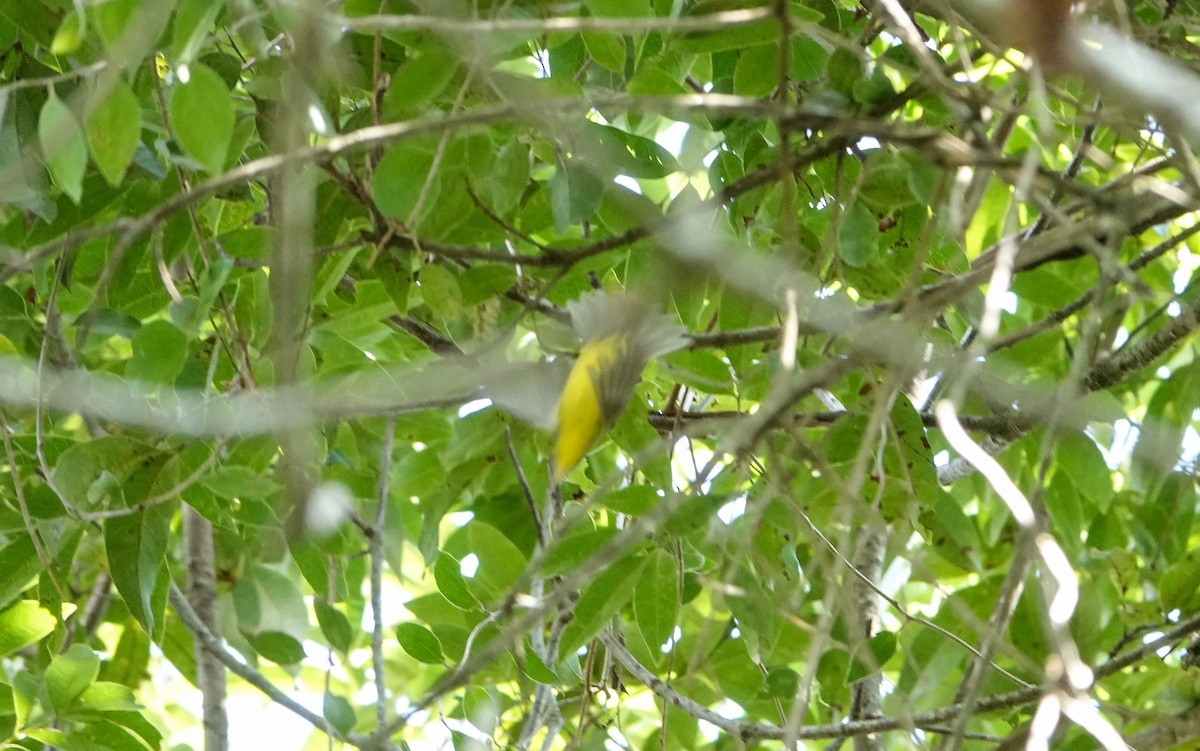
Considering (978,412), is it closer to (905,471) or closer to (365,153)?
(905,471)

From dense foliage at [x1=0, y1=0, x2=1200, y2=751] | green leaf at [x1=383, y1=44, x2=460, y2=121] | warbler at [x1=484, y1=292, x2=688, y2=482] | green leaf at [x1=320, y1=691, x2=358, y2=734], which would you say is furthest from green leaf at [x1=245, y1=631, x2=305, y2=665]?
green leaf at [x1=383, y1=44, x2=460, y2=121]

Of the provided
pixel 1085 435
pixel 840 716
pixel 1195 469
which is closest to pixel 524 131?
pixel 1085 435

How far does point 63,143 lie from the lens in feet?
3.67

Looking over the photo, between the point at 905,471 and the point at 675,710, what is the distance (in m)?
0.70

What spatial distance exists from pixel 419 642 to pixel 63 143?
84 centimetres

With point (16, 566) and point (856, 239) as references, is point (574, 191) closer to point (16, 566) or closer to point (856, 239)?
point (856, 239)

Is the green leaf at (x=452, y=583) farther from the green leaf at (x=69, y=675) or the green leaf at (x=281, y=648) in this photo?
the green leaf at (x=281, y=648)

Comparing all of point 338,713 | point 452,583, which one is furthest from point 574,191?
point 338,713

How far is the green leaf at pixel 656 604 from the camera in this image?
1471 mm

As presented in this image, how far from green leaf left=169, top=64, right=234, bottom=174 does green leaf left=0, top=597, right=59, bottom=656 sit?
728 mm

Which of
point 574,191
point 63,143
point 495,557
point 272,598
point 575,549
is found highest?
point 63,143

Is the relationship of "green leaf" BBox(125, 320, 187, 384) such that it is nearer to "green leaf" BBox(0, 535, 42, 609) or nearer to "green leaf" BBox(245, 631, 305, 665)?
"green leaf" BBox(0, 535, 42, 609)

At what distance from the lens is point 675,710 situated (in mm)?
1872

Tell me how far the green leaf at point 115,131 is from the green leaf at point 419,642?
2.53ft
